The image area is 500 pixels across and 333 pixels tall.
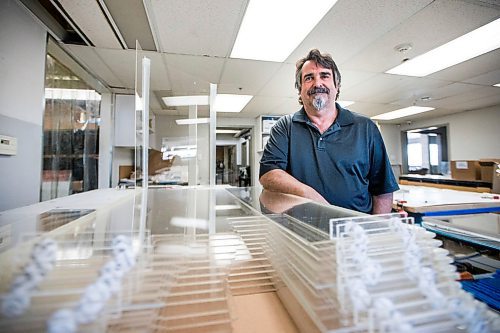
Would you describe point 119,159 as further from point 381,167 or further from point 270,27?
point 381,167

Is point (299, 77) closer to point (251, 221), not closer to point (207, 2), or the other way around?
point (207, 2)

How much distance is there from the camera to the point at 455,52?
247 cm

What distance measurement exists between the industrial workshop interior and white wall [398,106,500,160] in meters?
0.03

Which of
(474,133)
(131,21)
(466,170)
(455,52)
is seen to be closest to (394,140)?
(474,133)

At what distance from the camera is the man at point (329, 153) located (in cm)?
126

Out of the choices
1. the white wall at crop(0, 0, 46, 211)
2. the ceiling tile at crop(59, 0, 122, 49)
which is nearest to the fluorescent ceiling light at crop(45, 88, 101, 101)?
the white wall at crop(0, 0, 46, 211)

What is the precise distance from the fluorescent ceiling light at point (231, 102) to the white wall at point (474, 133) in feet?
15.5

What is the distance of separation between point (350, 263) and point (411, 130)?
739cm

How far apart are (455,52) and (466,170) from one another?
82.2 inches

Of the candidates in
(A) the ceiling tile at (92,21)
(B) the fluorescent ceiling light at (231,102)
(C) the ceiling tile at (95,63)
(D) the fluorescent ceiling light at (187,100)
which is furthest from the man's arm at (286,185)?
(B) the fluorescent ceiling light at (231,102)

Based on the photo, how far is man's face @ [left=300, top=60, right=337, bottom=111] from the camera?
1.38 metres

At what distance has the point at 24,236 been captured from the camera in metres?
0.33

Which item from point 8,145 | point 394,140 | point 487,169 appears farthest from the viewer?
point 394,140

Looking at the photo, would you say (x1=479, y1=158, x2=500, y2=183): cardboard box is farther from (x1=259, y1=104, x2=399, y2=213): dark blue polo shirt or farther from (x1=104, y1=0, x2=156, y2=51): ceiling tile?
(x1=104, y1=0, x2=156, y2=51): ceiling tile
